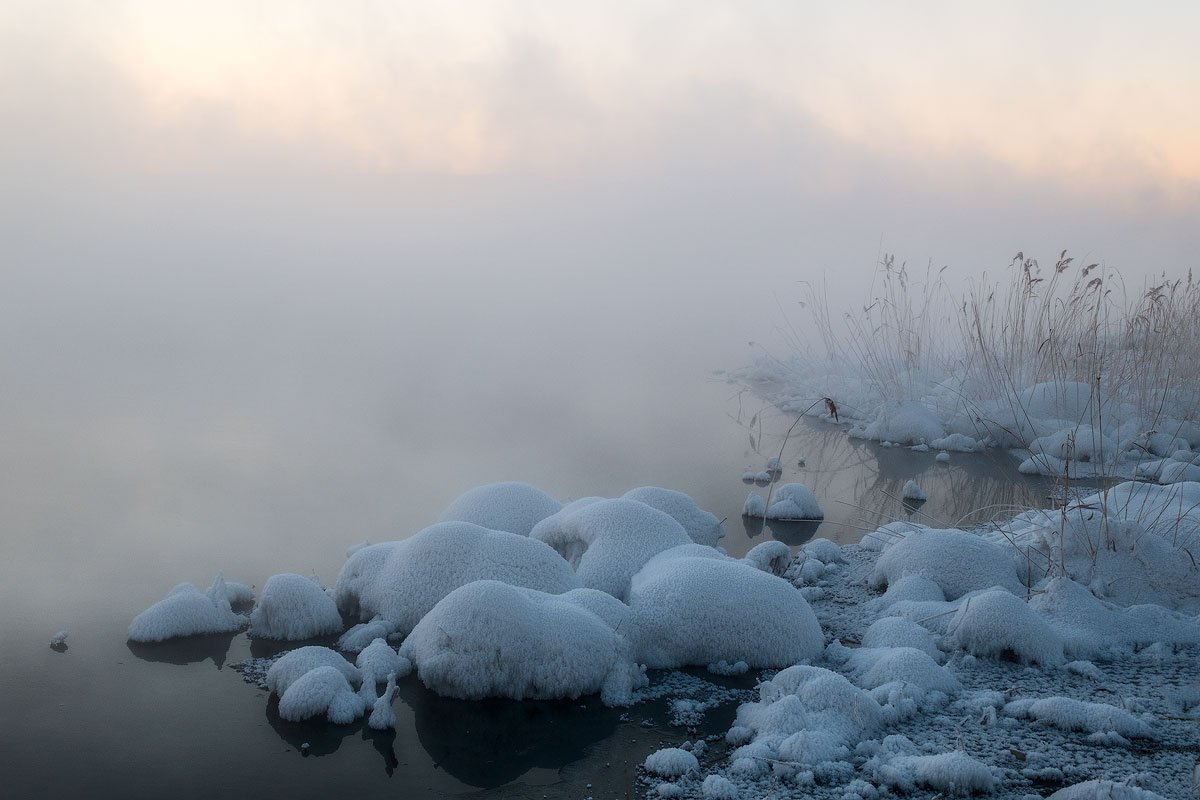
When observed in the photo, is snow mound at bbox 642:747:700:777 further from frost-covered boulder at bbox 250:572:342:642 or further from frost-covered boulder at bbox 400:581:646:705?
frost-covered boulder at bbox 250:572:342:642

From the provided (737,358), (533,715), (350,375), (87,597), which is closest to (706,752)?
(533,715)

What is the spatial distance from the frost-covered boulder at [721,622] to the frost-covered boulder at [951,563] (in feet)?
2.77

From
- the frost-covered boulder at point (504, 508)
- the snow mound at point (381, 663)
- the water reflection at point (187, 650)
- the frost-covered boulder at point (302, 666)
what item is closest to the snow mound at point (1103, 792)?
the snow mound at point (381, 663)

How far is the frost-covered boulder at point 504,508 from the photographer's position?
15.3 ft

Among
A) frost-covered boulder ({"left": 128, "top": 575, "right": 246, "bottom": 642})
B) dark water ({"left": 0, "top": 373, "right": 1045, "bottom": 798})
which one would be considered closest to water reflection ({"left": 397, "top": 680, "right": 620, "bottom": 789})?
dark water ({"left": 0, "top": 373, "right": 1045, "bottom": 798})

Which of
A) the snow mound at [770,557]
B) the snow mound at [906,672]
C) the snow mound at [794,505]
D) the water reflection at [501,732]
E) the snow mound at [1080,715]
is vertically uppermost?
the snow mound at [794,505]

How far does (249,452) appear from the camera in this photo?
6.93 meters

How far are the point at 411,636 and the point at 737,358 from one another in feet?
35.1

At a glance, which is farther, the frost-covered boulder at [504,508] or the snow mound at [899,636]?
the frost-covered boulder at [504,508]

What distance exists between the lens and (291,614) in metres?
3.74

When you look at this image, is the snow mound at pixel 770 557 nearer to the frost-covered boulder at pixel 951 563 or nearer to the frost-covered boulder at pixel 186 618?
the frost-covered boulder at pixel 951 563

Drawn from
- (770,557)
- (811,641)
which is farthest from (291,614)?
(770,557)

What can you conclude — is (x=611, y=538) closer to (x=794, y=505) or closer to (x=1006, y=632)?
(x=1006, y=632)

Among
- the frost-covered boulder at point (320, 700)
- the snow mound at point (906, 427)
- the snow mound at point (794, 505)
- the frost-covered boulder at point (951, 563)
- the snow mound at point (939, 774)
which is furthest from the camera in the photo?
the snow mound at point (906, 427)
